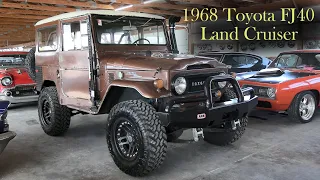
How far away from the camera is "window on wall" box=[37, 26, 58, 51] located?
453 cm

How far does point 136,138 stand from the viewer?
3.11m

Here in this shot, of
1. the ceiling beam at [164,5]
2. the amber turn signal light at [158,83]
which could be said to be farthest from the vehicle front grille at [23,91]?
the amber turn signal light at [158,83]

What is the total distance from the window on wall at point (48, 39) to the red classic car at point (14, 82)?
254cm

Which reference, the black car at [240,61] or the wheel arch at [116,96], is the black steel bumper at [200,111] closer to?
the wheel arch at [116,96]

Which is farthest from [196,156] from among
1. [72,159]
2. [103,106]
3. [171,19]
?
[171,19]

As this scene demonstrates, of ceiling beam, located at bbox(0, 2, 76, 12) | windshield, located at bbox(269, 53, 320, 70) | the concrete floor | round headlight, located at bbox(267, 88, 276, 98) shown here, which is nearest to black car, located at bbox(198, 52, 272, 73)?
windshield, located at bbox(269, 53, 320, 70)

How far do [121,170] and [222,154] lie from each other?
53.1 inches

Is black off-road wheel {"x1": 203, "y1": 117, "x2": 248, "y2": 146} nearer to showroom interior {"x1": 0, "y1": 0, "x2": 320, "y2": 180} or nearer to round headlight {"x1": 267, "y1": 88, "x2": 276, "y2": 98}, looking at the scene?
showroom interior {"x1": 0, "y1": 0, "x2": 320, "y2": 180}

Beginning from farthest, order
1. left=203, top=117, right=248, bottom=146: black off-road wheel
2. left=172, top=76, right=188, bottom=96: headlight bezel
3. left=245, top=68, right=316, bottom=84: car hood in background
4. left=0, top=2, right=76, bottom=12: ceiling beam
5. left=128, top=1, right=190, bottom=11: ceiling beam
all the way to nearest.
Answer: left=128, top=1, right=190, bottom=11: ceiling beam, left=0, top=2, right=76, bottom=12: ceiling beam, left=245, top=68, right=316, bottom=84: car hood in background, left=203, top=117, right=248, bottom=146: black off-road wheel, left=172, top=76, right=188, bottom=96: headlight bezel

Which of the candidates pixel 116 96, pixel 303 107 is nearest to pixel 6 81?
pixel 116 96

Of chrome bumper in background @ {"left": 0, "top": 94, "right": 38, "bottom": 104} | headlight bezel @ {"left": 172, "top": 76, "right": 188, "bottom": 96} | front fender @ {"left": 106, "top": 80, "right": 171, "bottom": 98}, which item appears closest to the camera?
front fender @ {"left": 106, "top": 80, "right": 171, "bottom": 98}

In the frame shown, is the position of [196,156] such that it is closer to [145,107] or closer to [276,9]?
[145,107]

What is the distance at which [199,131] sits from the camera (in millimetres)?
3430

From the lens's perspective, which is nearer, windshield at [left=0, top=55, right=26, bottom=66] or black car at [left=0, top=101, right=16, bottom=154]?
black car at [left=0, top=101, right=16, bottom=154]
